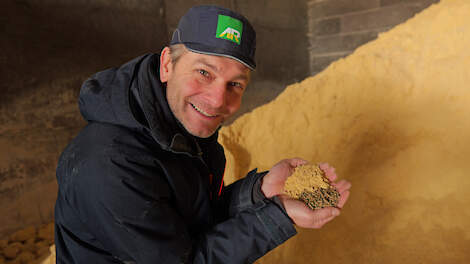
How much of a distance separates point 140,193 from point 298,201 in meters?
0.58

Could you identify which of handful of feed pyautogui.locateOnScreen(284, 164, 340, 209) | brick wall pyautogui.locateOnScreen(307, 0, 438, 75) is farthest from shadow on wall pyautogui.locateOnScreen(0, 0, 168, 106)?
brick wall pyautogui.locateOnScreen(307, 0, 438, 75)

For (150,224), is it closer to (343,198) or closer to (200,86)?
(200,86)

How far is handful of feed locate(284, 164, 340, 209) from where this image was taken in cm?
113

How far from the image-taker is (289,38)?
4.88 m

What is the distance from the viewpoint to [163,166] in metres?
0.98

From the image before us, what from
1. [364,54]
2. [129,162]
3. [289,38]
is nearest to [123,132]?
[129,162]

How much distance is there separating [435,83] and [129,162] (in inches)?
84.4

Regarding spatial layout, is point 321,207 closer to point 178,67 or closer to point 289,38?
point 178,67

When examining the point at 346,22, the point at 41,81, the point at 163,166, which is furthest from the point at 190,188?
the point at 346,22

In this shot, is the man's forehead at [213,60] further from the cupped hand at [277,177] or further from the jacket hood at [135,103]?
the cupped hand at [277,177]

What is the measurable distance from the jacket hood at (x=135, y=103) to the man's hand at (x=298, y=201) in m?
0.43

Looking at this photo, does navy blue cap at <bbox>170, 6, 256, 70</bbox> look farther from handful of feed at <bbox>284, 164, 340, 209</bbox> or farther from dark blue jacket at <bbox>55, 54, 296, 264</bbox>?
handful of feed at <bbox>284, 164, 340, 209</bbox>

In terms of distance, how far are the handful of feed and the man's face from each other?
417mm

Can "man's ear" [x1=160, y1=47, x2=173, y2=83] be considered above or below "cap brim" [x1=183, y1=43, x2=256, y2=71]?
below
